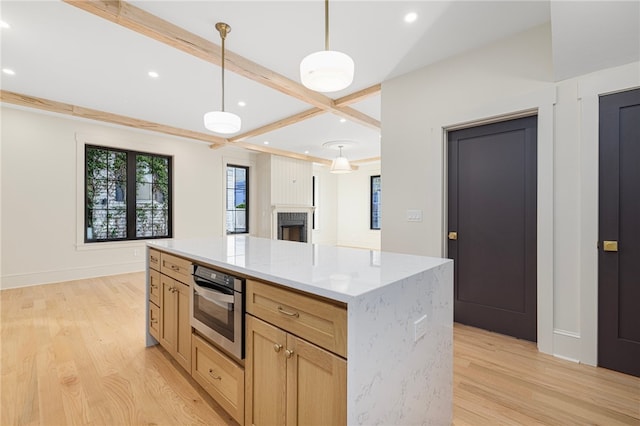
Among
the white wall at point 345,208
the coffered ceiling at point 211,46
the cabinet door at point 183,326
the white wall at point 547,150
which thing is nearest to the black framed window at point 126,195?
the coffered ceiling at point 211,46

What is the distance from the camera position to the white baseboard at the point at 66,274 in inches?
170

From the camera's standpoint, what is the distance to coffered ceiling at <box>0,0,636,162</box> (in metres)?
2.27

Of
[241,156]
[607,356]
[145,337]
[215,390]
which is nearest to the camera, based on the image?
[215,390]

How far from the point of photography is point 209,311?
1.67 m

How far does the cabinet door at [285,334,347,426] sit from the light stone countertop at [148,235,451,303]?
0.77 ft

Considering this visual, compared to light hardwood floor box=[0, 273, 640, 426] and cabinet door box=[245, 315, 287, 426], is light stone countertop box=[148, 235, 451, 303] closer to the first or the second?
cabinet door box=[245, 315, 287, 426]

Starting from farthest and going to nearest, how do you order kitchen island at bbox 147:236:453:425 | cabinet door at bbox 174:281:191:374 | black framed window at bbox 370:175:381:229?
black framed window at bbox 370:175:381:229 < cabinet door at bbox 174:281:191:374 < kitchen island at bbox 147:236:453:425

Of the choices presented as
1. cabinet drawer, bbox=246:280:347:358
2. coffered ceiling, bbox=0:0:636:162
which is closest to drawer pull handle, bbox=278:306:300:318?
cabinet drawer, bbox=246:280:347:358

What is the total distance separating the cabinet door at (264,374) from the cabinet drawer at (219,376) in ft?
0.27

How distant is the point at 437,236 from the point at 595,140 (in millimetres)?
1434

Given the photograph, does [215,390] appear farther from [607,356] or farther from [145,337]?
[607,356]

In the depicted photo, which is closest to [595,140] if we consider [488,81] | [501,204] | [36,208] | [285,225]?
[501,204]

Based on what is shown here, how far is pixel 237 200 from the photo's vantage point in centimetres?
738

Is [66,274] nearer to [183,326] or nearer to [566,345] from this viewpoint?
[183,326]
